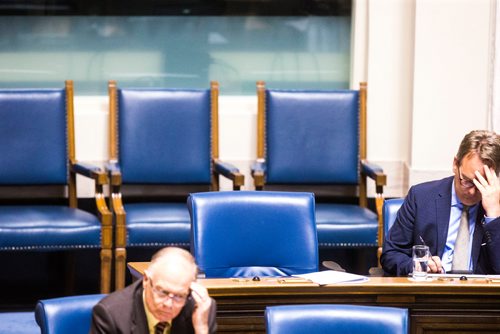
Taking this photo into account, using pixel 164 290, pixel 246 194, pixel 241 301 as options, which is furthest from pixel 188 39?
pixel 164 290

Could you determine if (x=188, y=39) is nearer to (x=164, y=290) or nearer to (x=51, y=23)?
(x=51, y=23)

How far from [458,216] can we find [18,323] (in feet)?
7.87

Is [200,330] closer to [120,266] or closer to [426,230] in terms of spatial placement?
[426,230]

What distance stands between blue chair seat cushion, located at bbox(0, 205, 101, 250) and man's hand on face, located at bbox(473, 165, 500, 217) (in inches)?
84.0

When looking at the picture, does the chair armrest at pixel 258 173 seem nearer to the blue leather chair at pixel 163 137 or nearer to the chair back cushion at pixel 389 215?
the blue leather chair at pixel 163 137

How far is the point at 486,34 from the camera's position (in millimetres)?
6371

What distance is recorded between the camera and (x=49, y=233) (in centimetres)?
551

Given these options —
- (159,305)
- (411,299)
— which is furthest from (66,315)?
(411,299)

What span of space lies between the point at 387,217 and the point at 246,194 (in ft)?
1.93

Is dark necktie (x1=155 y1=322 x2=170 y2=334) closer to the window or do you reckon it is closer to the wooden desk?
the wooden desk

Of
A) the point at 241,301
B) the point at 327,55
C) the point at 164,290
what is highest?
the point at 327,55

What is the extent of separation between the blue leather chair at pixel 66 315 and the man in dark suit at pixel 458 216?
1469 millimetres

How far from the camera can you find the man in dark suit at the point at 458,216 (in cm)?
418

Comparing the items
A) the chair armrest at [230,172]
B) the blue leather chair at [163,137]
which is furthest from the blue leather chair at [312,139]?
the blue leather chair at [163,137]
